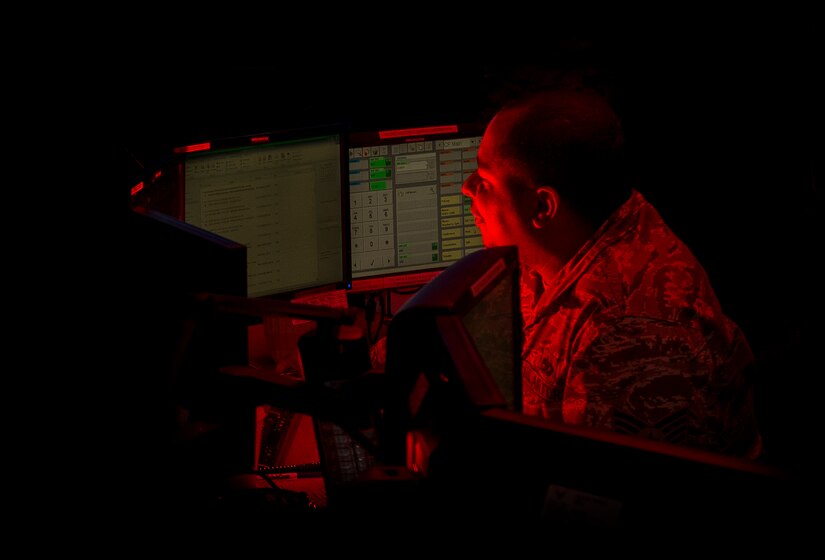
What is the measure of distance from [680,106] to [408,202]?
114 centimetres

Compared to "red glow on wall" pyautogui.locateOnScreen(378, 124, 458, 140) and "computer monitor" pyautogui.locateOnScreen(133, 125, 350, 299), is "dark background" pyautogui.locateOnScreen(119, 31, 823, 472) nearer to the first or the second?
"red glow on wall" pyautogui.locateOnScreen(378, 124, 458, 140)

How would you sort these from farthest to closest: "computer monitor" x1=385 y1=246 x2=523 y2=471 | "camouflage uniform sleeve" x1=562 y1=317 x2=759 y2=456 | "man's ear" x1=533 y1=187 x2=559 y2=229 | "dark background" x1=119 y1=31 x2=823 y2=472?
1. "dark background" x1=119 y1=31 x2=823 y2=472
2. "man's ear" x1=533 y1=187 x2=559 y2=229
3. "camouflage uniform sleeve" x1=562 y1=317 x2=759 y2=456
4. "computer monitor" x1=385 y1=246 x2=523 y2=471

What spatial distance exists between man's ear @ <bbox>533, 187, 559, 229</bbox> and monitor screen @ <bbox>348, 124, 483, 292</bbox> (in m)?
0.62

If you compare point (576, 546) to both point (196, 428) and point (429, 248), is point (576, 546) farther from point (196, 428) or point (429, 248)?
point (429, 248)

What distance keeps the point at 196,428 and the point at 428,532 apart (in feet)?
1.34

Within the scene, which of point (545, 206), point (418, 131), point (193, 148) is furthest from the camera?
point (418, 131)

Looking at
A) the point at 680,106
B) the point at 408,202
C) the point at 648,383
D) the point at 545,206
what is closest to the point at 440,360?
the point at 648,383

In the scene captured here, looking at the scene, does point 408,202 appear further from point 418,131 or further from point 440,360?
point 440,360

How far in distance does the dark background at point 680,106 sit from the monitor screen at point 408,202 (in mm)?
224

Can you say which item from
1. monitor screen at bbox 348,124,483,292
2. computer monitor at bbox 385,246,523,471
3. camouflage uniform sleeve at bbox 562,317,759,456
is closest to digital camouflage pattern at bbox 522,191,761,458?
camouflage uniform sleeve at bbox 562,317,759,456

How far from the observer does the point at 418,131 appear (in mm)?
1942

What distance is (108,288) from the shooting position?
2.84 feet

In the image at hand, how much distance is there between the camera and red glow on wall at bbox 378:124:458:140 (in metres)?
1.93

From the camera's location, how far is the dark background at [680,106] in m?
2.26
